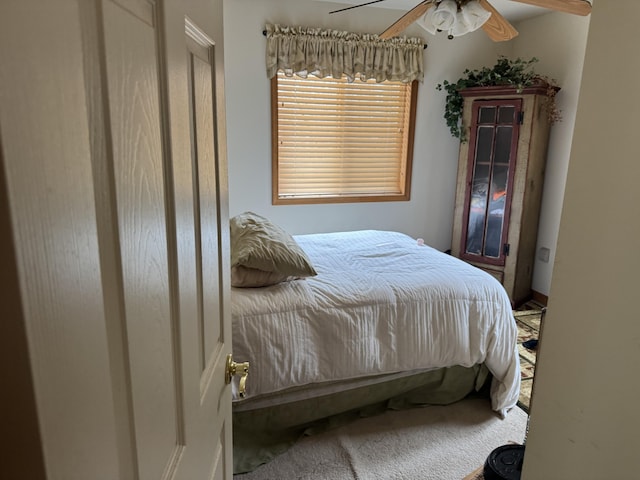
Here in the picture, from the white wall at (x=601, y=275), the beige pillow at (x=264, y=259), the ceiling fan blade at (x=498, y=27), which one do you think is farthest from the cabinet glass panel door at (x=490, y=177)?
the white wall at (x=601, y=275)

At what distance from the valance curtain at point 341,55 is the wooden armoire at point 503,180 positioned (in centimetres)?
59

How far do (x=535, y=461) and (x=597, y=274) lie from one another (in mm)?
530

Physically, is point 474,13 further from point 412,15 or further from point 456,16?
point 412,15

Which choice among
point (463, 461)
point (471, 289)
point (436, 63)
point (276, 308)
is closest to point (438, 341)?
point (471, 289)

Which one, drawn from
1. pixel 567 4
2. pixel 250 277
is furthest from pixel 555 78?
pixel 250 277

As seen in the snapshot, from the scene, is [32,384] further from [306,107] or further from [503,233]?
[503,233]

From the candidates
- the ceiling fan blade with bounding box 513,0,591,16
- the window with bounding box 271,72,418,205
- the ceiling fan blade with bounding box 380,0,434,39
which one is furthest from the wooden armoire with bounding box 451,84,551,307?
the ceiling fan blade with bounding box 380,0,434,39

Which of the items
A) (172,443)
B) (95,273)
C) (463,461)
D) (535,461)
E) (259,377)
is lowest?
(463,461)

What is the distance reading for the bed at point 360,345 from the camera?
192 centimetres

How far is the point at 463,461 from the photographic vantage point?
6.63 feet

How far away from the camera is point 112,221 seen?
1.47 feet

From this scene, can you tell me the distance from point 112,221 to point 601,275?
2.97ft

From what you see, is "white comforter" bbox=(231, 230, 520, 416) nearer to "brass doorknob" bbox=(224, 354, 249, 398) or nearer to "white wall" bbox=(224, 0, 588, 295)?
"brass doorknob" bbox=(224, 354, 249, 398)

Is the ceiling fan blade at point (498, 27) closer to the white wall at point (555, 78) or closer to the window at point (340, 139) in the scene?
the white wall at point (555, 78)
